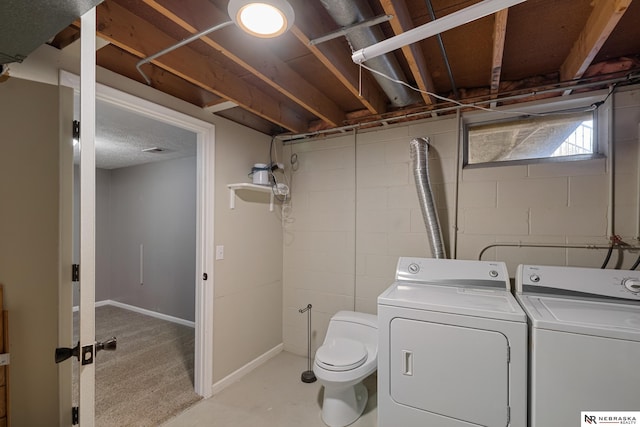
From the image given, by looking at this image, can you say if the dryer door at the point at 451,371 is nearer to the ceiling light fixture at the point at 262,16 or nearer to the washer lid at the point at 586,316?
the washer lid at the point at 586,316

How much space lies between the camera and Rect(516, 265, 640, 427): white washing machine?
120cm

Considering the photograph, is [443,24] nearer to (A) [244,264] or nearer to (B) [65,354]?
(B) [65,354]

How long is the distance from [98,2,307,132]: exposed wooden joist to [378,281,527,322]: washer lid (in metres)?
1.71

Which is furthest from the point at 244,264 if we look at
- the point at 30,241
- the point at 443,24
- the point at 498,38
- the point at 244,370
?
the point at 498,38

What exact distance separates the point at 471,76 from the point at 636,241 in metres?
1.53

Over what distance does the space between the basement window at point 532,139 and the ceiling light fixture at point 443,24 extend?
1.41 m

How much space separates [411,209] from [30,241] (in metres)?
2.47

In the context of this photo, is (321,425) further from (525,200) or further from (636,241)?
(636,241)

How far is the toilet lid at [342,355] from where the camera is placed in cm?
194

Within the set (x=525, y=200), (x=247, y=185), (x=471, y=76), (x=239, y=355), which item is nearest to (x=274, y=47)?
(x=247, y=185)

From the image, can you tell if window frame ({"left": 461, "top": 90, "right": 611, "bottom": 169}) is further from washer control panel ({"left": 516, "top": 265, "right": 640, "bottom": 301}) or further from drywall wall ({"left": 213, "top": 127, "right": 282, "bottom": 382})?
drywall wall ({"left": 213, "top": 127, "right": 282, "bottom": 382})

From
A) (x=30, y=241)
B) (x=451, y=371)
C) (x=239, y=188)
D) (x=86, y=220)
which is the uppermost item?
(x=239, y=188)

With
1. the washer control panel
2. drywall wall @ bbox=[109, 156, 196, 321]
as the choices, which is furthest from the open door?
drywall wall @ bbox=[109, 156, 196, 321]

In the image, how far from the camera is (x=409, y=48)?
1484 mm
